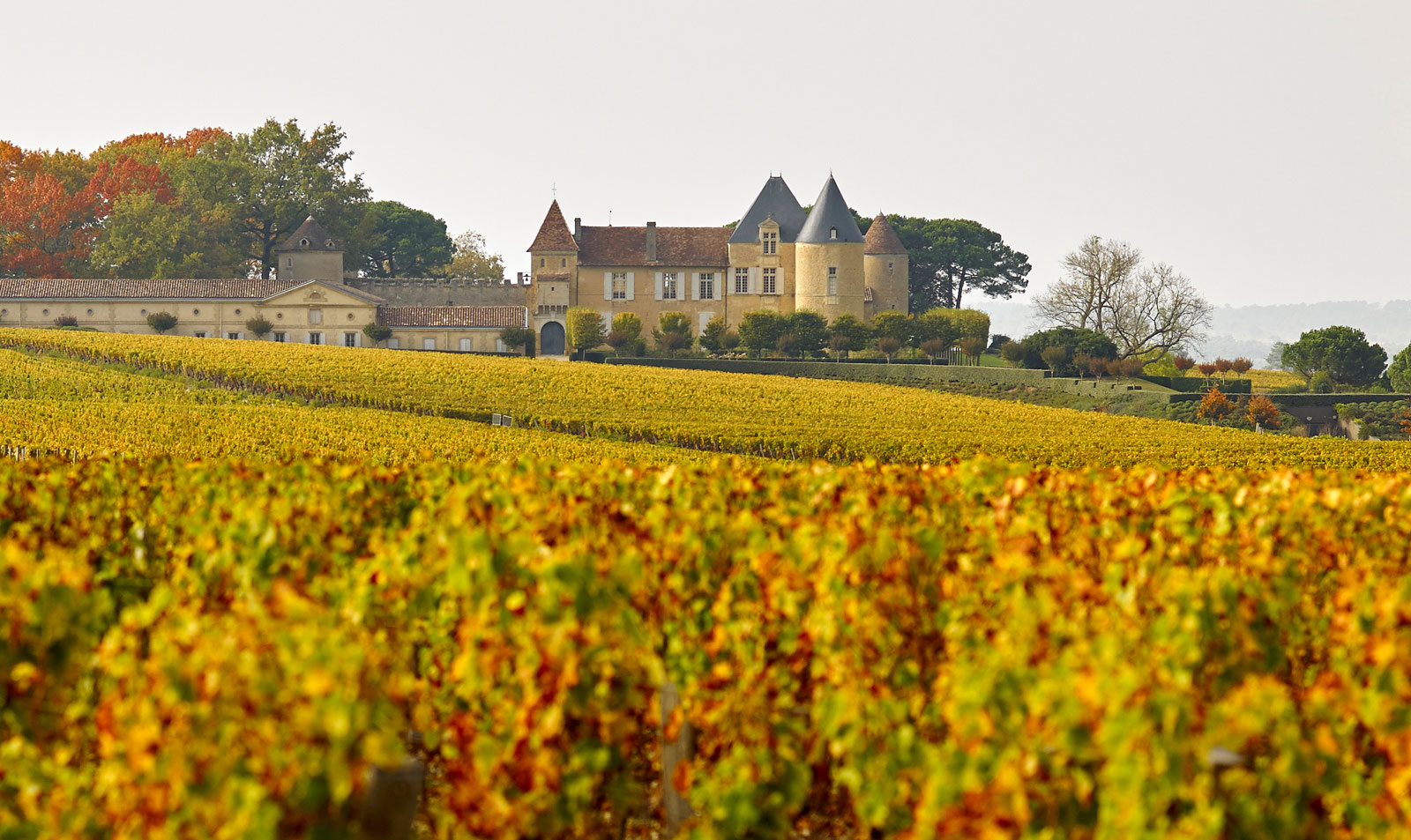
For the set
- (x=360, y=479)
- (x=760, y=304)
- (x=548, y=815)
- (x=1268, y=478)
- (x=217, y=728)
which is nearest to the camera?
(x=217, y=728)

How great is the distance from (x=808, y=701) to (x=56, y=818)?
3169 millimetres

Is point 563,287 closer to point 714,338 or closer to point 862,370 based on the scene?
point 714,338

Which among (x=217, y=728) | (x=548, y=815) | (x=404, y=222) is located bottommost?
(x=548, y=815)

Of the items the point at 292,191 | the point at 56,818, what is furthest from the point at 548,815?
the point at 292,191

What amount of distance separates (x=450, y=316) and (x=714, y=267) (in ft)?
56.7

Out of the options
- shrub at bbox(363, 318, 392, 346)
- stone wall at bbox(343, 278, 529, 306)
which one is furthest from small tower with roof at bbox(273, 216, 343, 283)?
shrub at bbox(363, 318, 392, 346)

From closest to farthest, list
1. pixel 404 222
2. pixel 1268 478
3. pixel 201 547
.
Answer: pixel 201 547, pixel 1268 478, pixel 404 222

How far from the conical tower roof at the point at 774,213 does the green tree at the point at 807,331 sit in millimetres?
14058

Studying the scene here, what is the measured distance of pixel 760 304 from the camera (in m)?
72.9

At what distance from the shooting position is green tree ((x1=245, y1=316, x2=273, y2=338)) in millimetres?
63562

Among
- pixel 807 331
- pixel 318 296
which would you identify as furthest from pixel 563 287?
pixel 807 331

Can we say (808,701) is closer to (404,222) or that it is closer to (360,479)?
(360,479)

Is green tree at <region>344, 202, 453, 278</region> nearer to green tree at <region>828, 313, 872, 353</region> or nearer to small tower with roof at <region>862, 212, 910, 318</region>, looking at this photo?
small tower with roof at <region>862, 212, 910, 318</region>

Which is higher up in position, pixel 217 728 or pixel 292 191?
pixel 292 191
